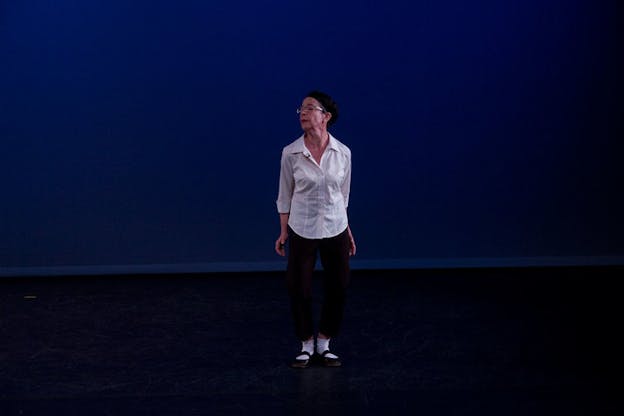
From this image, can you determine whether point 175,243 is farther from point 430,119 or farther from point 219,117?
point 430,119

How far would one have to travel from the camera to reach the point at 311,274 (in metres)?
4.02

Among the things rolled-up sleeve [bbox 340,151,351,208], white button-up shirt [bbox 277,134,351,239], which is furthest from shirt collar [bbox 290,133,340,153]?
rolled-up sleeve [bbox 340,151,351,208]

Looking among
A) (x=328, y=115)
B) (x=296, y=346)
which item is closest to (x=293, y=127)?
(x=296, y=346)

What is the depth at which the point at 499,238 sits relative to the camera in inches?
254

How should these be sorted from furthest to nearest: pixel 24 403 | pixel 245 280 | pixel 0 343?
pixel 245 280 → pixel 0 343 → pixel 24 403

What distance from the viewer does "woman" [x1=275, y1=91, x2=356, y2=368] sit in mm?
3920

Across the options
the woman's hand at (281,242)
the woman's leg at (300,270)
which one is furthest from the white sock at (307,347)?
the woman's hand at (281,242)

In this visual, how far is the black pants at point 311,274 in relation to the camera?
397cm

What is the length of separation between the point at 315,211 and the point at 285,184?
196 millimetres

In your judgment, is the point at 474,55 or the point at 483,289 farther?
the point at 474,55

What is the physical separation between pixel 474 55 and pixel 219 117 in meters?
1.82

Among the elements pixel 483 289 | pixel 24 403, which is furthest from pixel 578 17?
pixel 24 403

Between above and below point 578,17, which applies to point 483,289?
below

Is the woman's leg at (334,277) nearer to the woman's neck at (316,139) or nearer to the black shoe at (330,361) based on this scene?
the black shoe at (330,361)
